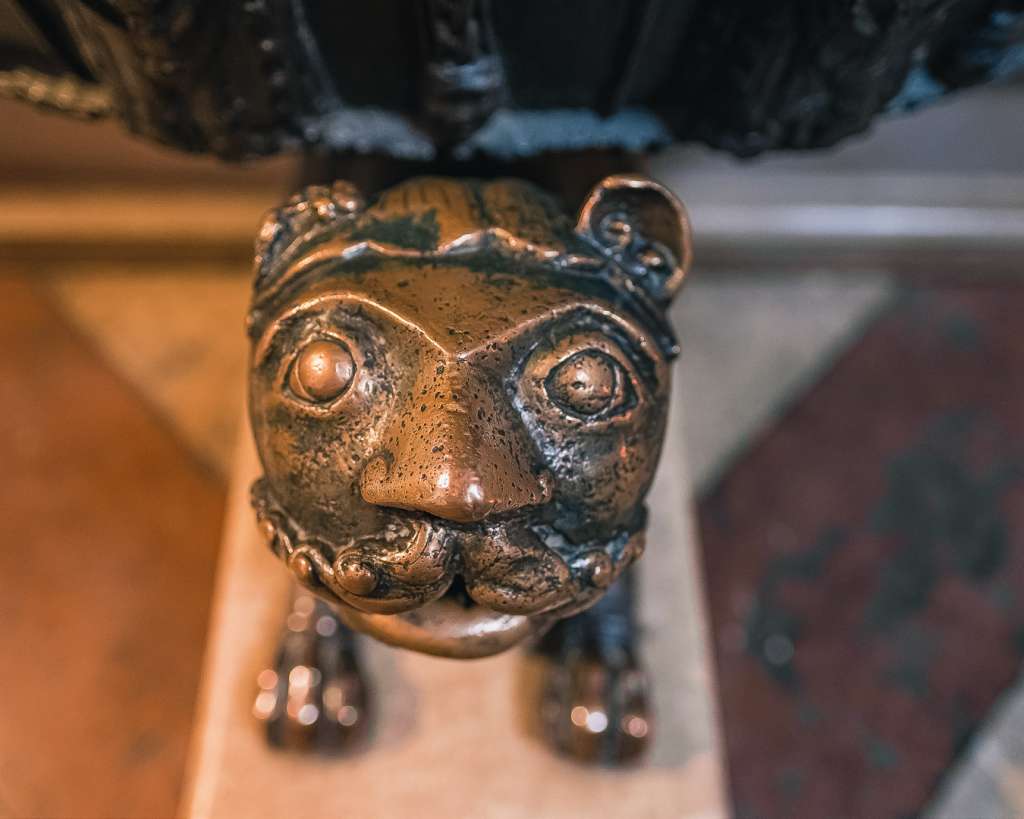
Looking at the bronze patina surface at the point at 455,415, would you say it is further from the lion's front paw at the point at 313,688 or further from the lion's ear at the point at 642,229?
the lion's front paw at the point at 313,688

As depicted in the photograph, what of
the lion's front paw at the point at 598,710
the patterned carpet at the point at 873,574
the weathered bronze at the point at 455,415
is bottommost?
the patterned carpet at the point at 873,574

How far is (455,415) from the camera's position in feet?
1.50

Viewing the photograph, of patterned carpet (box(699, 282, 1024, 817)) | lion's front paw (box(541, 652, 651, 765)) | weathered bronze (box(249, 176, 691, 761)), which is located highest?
weathered bronze (box(249, 176, 691, 761))

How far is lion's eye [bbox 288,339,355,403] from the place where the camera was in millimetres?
479

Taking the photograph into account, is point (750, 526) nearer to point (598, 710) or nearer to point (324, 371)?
point (598, 710)

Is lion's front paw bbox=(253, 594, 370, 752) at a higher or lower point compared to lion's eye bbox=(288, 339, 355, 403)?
lower

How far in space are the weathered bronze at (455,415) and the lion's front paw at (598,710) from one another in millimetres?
309

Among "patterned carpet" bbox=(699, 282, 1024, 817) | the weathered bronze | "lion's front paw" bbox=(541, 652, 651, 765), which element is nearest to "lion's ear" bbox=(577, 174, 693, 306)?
the weathered bronze

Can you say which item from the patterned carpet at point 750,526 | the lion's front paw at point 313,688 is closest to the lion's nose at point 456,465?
the lion's front paw at point 313,688

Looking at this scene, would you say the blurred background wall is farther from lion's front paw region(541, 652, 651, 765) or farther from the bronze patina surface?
the bronze patina surface

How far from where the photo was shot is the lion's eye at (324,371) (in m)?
0.48

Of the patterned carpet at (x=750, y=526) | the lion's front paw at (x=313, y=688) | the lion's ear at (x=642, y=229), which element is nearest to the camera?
the lion's ear at (x=642, y=229)

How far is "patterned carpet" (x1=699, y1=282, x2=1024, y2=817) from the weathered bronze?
0.66 meters

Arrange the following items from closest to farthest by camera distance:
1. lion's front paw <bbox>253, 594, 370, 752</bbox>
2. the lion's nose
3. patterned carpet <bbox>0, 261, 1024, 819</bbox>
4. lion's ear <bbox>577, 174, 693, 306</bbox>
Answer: the lion's nose → lion's ear <bbox>577, 174, 693, 306</bbox> → lion's front paw <bbox>253, 594, 370, 752</bbox> → patterned carpet <bbox>0, 261, 1024, 819</bbox>
